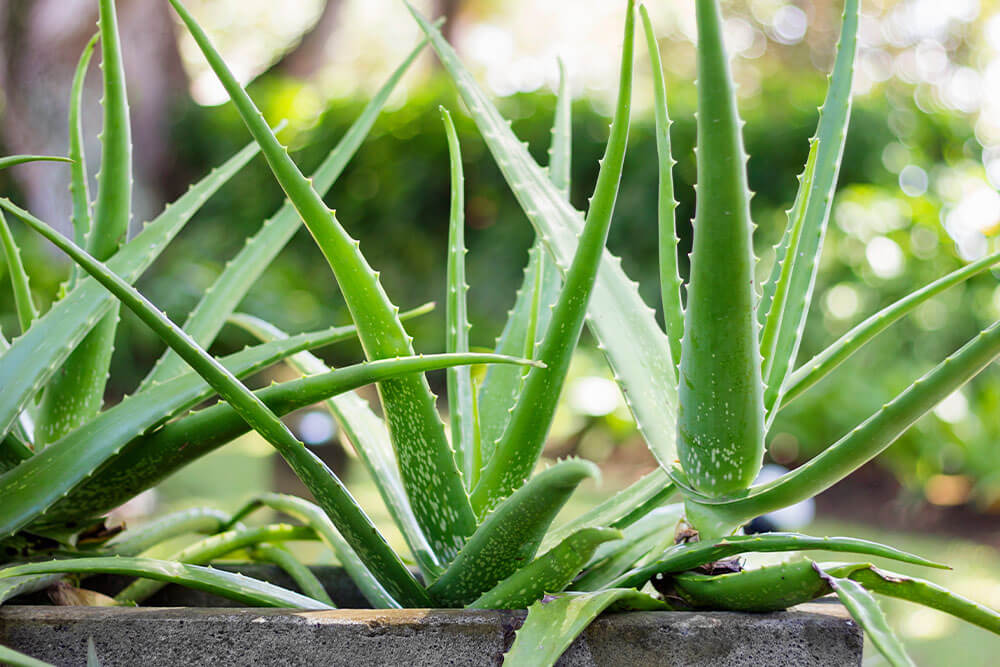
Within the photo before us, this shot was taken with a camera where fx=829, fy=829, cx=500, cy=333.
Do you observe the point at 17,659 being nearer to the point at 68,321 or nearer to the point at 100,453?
the point at 100,453

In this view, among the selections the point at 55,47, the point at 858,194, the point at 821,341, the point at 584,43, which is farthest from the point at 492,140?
the point at 584,43

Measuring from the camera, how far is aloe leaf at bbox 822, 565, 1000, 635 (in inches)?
Answer: 17.1

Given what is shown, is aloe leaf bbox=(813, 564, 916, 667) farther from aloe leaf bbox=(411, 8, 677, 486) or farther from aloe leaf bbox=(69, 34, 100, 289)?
aloe leaf bbox=(69, 34, 100, 289)

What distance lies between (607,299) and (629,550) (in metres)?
0.18

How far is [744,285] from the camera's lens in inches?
15.2

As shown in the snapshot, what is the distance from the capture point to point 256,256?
2.31ft

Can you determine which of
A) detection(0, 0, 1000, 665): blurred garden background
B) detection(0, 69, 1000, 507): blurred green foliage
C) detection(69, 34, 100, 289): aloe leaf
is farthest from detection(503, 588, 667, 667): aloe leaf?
detection(0, 69, 1000, 507): blurred green foliage

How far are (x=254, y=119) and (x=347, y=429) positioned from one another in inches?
10.6

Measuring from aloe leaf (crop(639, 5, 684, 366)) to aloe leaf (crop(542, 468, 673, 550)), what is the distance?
125mm

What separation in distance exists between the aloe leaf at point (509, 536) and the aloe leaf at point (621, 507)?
0.09 m

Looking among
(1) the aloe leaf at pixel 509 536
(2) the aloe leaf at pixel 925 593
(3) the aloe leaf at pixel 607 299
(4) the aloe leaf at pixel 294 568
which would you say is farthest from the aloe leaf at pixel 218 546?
(2) the aloe leaf at pixel 925 593

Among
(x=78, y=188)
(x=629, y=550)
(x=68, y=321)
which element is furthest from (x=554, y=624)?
(x=78, y=188)

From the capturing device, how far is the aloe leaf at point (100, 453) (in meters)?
0.51

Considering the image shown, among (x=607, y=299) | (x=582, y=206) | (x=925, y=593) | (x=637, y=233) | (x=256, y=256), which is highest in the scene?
(x=582, y=206)
